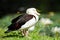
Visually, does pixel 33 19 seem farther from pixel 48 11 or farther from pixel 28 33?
pixel 48 11

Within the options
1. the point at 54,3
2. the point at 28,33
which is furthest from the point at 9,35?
the point at 54,3

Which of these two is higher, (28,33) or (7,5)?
(7,5)

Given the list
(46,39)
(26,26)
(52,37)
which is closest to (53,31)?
(52,37)

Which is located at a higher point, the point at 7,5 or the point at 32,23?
the point at 7,5

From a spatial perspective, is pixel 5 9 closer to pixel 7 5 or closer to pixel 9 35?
pixel 7 5

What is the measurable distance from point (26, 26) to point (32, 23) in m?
0.15

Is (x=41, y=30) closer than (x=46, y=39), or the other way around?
(x=46, y=39)

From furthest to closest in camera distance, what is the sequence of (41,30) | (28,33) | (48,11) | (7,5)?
(7,5), (48,11), (41,30), (28,33)

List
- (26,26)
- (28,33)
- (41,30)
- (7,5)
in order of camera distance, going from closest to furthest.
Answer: (26,26)
(28,33)
(41,30)
(7,5)

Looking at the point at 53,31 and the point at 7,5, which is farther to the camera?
the point at 7,5

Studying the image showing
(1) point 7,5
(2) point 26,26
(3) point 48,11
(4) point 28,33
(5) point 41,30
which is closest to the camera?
(2) point 26,26

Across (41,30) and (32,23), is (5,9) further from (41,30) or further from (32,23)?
(32,23)

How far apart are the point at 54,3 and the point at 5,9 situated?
233 centimetres

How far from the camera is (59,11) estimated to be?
14.2 metres
